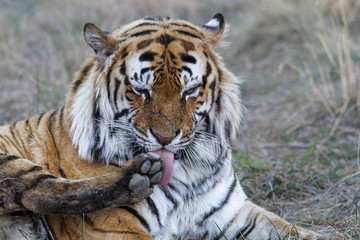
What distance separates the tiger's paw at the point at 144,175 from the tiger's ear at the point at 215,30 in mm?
914

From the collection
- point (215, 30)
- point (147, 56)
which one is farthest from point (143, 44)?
point (215, 30)

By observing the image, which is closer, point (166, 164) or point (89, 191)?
point (89, 191)

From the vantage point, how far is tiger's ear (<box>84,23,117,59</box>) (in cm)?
289

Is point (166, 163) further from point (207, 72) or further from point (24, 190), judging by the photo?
point (24, 190)

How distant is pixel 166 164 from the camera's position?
2740mm

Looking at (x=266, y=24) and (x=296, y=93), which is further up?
(x=266, y=24)

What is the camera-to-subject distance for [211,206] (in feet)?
10.0

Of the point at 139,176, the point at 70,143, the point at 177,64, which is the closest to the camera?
the point at 139,176

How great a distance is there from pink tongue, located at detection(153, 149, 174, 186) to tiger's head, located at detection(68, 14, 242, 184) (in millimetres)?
→ 28

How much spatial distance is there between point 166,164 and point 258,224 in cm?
84

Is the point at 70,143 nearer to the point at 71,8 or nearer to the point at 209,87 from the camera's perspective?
the point at 209,87

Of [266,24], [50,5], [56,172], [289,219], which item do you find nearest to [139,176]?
[56,172]

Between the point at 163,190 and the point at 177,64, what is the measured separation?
0.74 metres

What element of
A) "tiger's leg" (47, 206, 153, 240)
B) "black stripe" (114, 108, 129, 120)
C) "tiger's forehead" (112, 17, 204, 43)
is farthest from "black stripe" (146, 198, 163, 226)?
"tiger's forehead" (112, 17, 204, 43)
